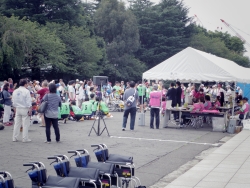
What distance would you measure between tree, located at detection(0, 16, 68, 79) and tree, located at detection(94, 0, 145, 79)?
15282mm

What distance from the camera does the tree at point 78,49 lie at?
1676 inches

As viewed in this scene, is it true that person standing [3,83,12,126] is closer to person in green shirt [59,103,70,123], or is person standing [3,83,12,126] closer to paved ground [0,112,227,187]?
paved ground [0,112,227,187]

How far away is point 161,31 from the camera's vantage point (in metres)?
60.9

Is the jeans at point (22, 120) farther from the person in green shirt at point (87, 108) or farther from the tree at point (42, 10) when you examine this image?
the tree at point (42, 10)

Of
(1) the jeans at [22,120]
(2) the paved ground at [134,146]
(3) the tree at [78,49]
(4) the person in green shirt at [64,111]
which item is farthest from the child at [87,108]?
(3) the tree at [78,49]

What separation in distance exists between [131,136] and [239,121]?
7273 mm

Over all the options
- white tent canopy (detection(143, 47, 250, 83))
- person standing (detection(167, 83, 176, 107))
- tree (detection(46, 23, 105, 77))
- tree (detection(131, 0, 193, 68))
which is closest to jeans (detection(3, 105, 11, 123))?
white tent canopy (detection(143, 47, 250, 83))

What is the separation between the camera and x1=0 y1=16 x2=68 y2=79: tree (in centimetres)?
3003

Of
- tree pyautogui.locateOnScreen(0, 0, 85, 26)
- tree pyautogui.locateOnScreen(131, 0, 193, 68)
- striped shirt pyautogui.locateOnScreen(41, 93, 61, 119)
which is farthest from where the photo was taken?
tree pyautogui.locateOnScreen(131, 0, 193, 68)

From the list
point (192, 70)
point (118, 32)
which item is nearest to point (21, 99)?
point (192, 70)

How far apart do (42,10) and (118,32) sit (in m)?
13.3

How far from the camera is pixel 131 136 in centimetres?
1583

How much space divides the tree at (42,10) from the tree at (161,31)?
17.1 meters

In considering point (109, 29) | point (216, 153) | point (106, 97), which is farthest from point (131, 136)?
point (109, 29)
